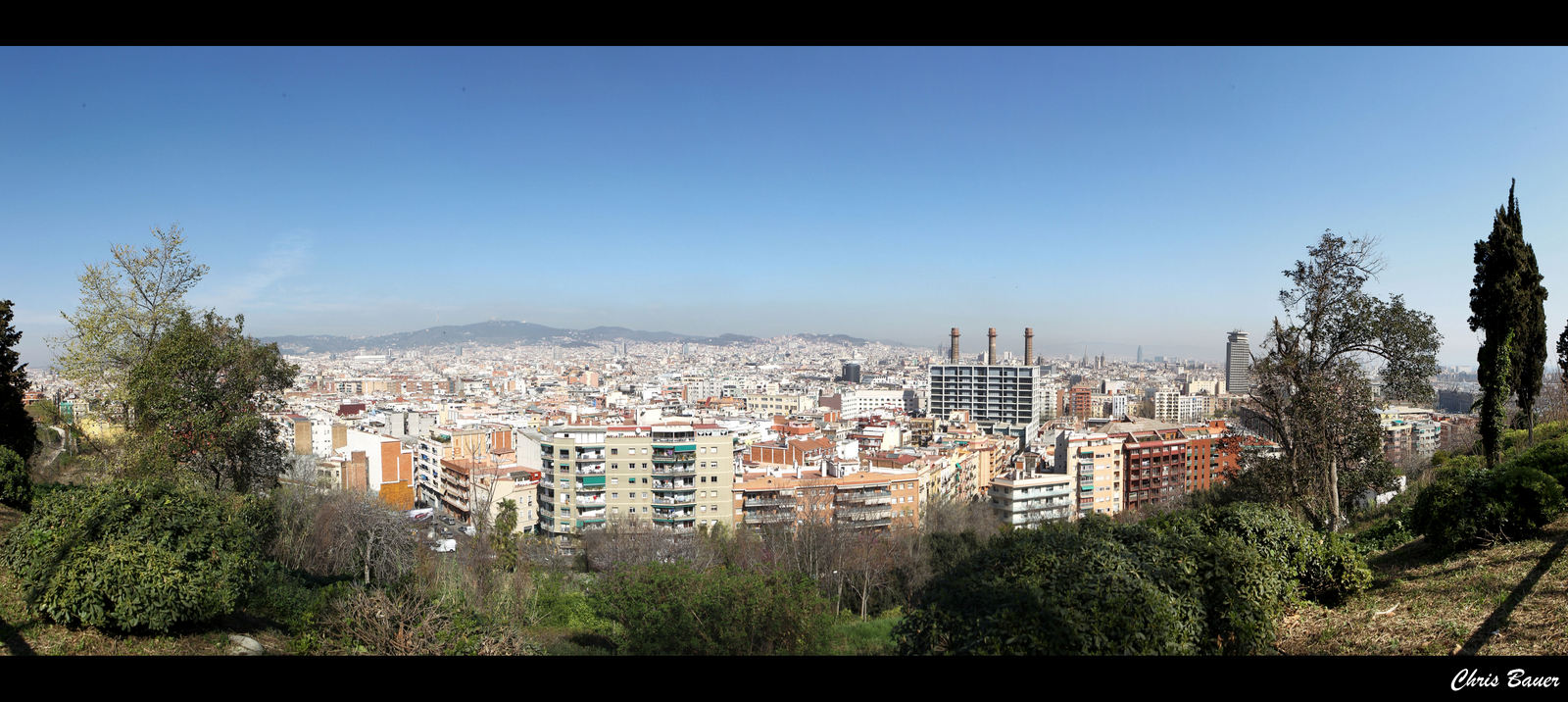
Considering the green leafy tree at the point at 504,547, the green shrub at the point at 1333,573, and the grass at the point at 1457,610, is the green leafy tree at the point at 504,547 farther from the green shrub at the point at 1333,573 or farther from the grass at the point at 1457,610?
the grass at the point at 1457,610

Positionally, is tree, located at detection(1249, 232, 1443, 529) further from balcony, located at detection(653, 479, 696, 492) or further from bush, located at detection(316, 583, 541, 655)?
balcony, located at detection(653, 479, 696, 492)

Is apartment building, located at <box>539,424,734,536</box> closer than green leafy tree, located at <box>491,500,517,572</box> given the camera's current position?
No

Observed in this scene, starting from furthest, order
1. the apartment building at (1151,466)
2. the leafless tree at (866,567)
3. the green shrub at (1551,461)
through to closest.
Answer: the apartment building at (1151,466), the leafless tree at (866,567), the green shrub at (1551,461)

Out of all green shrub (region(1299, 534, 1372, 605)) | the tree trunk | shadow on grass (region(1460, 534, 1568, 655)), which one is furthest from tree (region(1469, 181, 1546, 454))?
green shrub (region(1299, 534, 1372, 605))

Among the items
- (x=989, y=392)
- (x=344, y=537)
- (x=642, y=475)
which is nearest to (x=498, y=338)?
(x=989, y=392)

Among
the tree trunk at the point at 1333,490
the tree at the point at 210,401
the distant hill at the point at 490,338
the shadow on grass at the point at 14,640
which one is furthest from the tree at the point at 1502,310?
the distant hill at the point at 490,338
